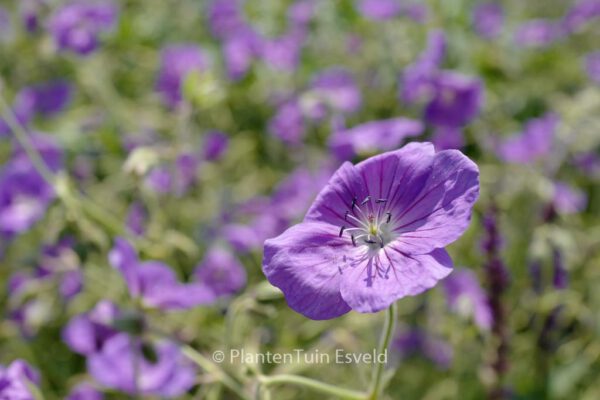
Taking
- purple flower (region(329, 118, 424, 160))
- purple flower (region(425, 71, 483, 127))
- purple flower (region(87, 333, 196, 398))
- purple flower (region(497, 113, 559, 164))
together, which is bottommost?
purple flower (region(87, 333, 196, 398))

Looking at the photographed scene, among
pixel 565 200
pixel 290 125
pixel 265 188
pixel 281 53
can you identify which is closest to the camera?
pixel 565 200

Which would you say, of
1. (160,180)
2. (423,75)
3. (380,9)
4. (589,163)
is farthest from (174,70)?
(589,163)

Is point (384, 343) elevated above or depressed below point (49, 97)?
below

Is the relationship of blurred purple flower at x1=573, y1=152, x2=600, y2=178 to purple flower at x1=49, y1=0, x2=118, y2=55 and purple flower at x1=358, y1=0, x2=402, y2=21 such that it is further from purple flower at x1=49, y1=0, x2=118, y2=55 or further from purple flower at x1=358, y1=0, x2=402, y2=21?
purple flower at x1=49, y1=0, x2=118, y2=55

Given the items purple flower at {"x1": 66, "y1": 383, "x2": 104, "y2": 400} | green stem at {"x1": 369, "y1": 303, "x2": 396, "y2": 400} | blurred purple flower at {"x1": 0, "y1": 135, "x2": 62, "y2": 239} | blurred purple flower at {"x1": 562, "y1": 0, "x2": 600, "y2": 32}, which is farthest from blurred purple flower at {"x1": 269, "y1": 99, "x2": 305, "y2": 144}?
green stem at {"x1": 369, "y1": 303, "x2": 396, "y2": 400}

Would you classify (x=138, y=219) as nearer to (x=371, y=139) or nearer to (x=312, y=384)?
(x=371, y=139)

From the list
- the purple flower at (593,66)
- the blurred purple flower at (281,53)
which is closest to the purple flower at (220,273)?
the blurred purple flower at (281,53)

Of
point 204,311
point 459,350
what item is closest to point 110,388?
point 204,311
